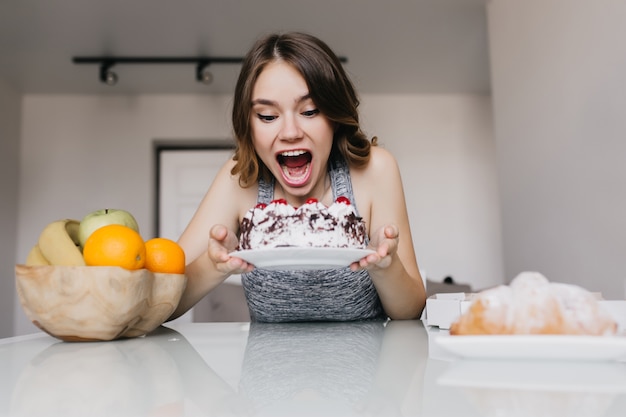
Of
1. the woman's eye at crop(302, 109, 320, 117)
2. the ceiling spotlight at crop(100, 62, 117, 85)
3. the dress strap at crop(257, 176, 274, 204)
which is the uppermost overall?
the ceiling spotlight at crop(100, 62, 117, 85)

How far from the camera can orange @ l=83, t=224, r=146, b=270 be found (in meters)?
0.81

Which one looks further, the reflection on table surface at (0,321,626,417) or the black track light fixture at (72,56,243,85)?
the black track light fixture at (72,56,243,85)

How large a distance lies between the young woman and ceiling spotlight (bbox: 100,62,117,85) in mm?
3155

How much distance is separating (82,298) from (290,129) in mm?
584

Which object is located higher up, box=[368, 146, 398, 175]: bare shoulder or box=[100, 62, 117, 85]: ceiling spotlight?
box=[100, 62, 117, 85]: ceiling spotlight

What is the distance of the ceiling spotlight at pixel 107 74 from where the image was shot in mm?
4258

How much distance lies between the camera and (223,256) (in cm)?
94

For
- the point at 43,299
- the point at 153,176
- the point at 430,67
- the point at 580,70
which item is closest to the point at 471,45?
the point at 430,67

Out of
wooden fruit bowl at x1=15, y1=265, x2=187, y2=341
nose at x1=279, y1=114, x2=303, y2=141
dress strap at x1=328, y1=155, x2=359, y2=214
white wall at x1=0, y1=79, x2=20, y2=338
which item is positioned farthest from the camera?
white wall at x1=0, y1=79, x2=20, y2=338

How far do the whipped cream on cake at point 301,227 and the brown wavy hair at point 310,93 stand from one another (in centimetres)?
34

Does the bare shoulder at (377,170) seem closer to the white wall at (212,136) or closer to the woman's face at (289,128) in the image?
the woman's face at (289,128)

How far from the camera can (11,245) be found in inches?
189

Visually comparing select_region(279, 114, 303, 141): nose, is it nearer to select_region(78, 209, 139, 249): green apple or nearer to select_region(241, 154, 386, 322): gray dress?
select_region(241, 154, 386, 322): gray dress

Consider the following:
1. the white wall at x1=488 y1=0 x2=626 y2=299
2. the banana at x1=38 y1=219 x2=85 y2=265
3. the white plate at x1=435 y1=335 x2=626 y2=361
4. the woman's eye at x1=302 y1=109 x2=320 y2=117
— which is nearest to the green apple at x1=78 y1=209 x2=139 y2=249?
the banana at x1=38 y1=219 x2=85 y2=265
